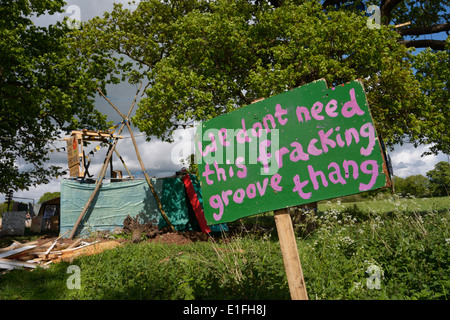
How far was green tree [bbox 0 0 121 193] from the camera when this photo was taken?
11.6m

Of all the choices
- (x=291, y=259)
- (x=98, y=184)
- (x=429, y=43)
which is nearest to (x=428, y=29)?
(x=429, y=43)

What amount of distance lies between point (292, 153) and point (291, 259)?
0.93 metres

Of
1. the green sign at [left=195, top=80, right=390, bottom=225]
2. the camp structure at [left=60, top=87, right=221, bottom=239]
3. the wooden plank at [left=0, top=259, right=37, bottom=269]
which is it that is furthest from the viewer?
the camp structure at [left=60, top=87, right=221, bottom=239]

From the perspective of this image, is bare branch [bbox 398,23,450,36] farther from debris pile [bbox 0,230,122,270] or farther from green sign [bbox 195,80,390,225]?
debris pile [bbox 0,230,122,270]

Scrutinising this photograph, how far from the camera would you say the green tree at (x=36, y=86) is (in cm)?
1157

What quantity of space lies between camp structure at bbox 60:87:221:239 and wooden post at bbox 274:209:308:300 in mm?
8813

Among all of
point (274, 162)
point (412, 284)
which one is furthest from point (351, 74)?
point (274, 162)

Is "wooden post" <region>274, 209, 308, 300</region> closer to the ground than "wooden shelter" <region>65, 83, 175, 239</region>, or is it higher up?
closer to the ground

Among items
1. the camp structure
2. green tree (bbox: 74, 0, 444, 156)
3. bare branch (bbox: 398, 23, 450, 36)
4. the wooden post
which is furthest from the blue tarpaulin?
bare branch (bbox: 398, 23, 450, 36)

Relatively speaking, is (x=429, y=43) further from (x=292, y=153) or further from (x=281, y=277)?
(x=292, y=153)

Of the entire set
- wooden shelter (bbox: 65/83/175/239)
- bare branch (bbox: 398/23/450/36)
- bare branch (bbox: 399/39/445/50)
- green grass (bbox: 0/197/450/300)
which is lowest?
green grass (bbox: 0/197/450/300)

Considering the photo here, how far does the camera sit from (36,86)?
12367 mm

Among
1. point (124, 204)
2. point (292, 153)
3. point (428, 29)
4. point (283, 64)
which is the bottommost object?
point (292, 153)
